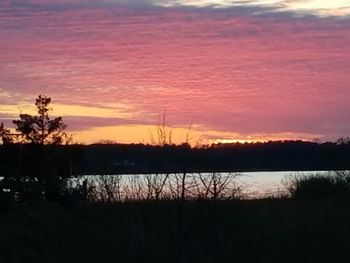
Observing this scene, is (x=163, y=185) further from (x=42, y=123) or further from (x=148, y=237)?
(x=42, y=123)

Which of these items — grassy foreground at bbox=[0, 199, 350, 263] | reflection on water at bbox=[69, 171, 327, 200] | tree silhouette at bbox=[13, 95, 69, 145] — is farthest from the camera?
tree silhouette at bbox=[13, 95, 69, 145]

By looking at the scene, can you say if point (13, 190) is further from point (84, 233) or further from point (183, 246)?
point (183, 246)

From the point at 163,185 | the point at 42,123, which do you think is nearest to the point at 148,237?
the point at 163,185

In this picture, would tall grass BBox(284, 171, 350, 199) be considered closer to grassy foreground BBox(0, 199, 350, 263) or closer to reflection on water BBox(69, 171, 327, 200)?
grassy foreground BBox(0, 199, 350, 263)

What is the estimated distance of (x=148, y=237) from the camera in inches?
543

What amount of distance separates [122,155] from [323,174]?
70.1 ft

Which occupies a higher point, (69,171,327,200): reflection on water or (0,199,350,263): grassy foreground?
(69,171,327,200): reflection on water

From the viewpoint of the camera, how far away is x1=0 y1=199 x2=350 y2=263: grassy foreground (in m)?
13.8

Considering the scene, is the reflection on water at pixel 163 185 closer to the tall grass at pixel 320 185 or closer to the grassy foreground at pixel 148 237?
the grassy foreground at pixel 148 237

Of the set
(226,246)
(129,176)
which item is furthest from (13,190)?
(226,246)

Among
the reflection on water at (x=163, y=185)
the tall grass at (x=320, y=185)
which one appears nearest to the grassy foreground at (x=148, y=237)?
the reflection on water at (x=163, y=185)

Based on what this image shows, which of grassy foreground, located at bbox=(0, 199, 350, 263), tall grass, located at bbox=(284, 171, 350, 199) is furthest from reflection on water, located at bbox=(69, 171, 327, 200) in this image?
tall grass, located at bbox=(284, 171, 350, 199)

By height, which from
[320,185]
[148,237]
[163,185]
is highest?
[320,185]

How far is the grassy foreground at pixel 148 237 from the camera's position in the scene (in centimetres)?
1375
